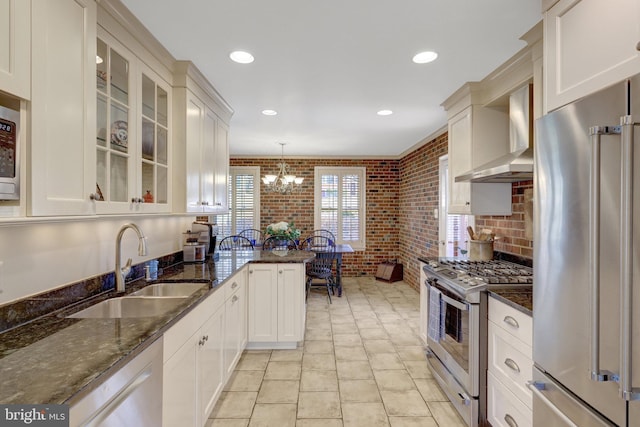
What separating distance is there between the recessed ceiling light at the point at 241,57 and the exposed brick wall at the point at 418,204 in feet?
9.77

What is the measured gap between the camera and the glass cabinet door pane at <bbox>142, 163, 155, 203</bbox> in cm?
196

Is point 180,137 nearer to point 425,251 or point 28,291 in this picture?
point 28,291

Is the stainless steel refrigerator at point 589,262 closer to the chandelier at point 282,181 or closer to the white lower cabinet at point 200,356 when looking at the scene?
the white lower cabinet at point 200,356

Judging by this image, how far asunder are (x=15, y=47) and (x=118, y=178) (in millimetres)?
754

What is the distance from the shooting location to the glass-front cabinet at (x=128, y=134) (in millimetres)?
1562

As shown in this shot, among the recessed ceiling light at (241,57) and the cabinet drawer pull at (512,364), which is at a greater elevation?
the recessed ceiling light at (241,57)

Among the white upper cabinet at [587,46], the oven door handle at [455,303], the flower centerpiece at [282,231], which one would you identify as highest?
the white upper cabinet at [587,46]

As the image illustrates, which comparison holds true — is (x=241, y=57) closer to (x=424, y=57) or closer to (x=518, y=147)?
(x=424, y=57)

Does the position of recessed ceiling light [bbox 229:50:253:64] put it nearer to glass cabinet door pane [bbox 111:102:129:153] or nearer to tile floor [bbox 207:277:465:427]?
glass cabinet door pane [bbox 111:102:129:153]

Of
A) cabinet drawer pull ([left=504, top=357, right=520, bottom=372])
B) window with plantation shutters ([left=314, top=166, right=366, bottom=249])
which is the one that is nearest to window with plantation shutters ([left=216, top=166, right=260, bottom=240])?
window with plantation shutters ([left=314, top=166, right=366, bottom=249])

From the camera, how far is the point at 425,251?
4973 mm

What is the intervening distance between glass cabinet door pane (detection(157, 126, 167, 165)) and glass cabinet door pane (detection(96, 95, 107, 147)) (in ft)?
1.92

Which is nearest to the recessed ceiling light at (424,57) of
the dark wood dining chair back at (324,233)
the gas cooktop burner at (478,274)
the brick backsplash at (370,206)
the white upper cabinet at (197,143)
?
the gas cooktop burner at (478,274)

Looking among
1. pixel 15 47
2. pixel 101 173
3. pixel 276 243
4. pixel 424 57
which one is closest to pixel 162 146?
pixel 101 173
